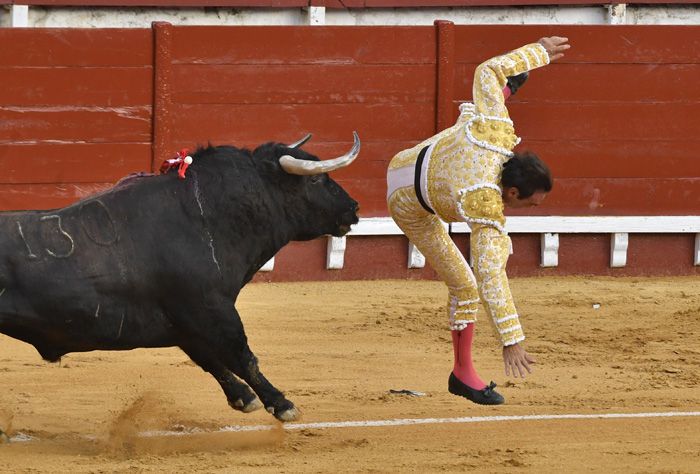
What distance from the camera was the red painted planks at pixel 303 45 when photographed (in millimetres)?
8789

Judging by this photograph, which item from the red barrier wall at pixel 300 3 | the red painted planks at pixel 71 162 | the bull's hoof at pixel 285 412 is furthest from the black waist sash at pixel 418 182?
the red barrier wall at pixel 300 3

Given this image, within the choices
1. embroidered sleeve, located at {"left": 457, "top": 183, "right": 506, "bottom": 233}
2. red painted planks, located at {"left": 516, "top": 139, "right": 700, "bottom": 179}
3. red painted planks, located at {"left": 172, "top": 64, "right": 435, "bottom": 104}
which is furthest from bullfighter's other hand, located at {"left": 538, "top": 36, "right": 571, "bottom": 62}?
red painted planks, located at {"left": 516, "top": 139, "right": 700, "bottom": 179}

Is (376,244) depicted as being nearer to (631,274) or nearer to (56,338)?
(631,274)

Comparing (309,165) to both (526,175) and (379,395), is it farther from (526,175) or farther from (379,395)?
(379,395)

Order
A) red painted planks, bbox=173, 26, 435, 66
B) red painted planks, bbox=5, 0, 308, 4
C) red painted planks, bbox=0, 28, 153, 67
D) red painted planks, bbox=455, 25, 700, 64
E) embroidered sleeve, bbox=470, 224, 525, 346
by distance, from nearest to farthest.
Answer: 1. embroidered sleeve, bbox=470, 224, 525, 346
2. red painted planks, bbox=0, 28, 153, 67
3. red painted planks, bbox=173, 26, 435, 66
4. red painted planks, bbox=455, 25, 700, 64
5. red painted planks, bbox=5, 0, 308, 4

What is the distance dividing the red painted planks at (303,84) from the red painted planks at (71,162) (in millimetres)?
408

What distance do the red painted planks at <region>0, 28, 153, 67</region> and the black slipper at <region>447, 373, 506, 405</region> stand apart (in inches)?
155

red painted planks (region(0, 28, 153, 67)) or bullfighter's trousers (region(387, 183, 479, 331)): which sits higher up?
red painted planks (region(0, 28, 153, 67))

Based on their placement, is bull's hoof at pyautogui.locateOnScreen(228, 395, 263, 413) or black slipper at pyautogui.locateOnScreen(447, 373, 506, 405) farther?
black slipper at pyautogui.locateOnScreen(447, 373, 506, 405)

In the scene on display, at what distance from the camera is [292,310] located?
7801 mm

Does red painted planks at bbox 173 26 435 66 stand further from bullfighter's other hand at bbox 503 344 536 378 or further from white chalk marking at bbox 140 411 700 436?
bullfighter's other hand at bbox 503 344 536 378

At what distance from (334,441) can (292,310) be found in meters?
2.84

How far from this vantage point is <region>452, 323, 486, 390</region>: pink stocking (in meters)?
5.30

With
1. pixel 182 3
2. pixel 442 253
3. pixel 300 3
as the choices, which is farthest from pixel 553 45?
pixel 182 3
